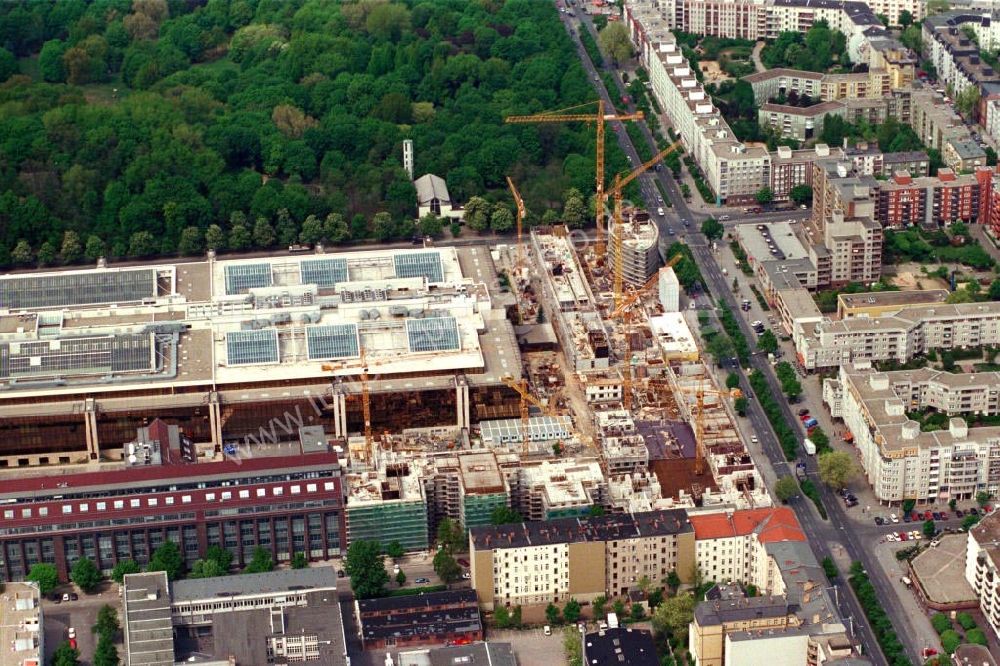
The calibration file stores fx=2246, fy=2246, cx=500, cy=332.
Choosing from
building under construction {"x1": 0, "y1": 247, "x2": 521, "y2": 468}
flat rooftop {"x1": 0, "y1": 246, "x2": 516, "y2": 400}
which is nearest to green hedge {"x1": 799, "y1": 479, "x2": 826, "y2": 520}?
building under construction {"x1": 0, "y1": 247, "x2": 521, "y2": 468}

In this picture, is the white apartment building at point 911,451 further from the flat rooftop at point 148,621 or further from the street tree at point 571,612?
the flat rooftop at point 148,621

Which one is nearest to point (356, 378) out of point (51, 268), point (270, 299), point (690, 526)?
point (270, 299)

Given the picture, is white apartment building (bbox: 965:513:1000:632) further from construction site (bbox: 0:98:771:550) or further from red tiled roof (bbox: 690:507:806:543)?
construction site (bbox: 0:98:771:550)

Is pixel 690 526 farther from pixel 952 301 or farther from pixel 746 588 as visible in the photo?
pixel 952 301

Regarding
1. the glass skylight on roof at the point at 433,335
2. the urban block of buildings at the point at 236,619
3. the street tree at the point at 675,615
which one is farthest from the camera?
the glass skylight on roof at the point at 433,335

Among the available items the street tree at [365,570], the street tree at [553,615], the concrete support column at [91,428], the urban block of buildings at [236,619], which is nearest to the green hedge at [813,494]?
the street tree at [553,615]
